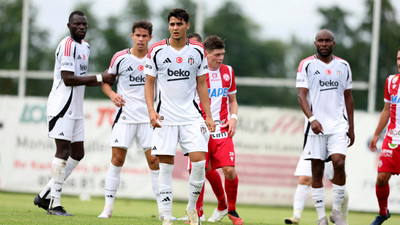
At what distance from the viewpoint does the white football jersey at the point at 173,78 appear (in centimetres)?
811

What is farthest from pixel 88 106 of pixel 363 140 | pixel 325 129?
pixel 325 129

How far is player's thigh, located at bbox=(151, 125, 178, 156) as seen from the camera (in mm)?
8031

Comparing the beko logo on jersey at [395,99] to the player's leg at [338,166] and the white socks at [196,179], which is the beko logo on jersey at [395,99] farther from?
the white socks at [196,179]

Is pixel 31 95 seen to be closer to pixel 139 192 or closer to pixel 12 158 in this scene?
pixel 12 158

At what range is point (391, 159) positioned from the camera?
9.92 m

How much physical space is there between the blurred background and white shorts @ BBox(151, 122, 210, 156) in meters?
8.12

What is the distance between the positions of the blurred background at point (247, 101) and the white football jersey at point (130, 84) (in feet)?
20.6

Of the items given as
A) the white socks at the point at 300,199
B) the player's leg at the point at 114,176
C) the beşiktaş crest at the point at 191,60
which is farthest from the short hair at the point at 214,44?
the white socks at the point at 300,199

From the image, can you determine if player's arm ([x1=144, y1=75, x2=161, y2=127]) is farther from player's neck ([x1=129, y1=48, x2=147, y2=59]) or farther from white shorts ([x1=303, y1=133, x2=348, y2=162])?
white shorts ([x1=303, y1=133, x2=348, y2=162])

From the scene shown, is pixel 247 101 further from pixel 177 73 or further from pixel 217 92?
pixel 177 73

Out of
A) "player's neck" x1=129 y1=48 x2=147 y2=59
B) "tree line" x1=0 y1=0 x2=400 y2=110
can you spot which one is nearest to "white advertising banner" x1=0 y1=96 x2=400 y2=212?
"tree line" x1=0 y1=0 x2=400 y2=110

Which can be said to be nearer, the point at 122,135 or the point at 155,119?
the point at 155,119

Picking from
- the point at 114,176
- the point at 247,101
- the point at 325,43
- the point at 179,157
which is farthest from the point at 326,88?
the point at 247,101

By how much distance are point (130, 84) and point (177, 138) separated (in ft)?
7.32
